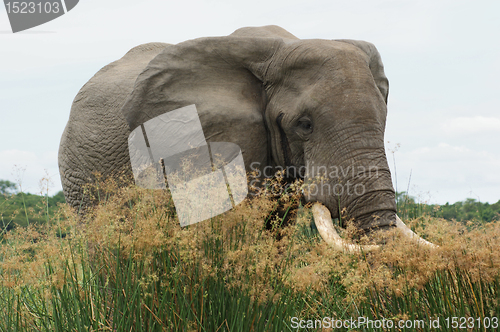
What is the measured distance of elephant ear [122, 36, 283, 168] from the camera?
4418 mm

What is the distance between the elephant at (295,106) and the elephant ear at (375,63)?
12mm

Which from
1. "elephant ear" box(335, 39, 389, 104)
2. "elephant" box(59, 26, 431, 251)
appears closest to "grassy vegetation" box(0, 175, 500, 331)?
"elephant" box(59, 26, 431, 251)

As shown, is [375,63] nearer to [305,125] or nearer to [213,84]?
[305,125]

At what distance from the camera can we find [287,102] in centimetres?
437

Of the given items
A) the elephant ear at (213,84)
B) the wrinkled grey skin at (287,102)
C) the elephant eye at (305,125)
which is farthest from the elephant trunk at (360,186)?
the elephant ear at (213,84)

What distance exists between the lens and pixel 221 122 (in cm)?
433

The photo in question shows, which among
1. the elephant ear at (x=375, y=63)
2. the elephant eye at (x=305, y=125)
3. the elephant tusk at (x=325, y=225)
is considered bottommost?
the elephant tusk at (x=325, y=225)

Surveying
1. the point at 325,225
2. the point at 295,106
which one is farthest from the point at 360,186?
the point at 295,106

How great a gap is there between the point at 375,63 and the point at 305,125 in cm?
133

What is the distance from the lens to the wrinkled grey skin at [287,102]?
401 cm

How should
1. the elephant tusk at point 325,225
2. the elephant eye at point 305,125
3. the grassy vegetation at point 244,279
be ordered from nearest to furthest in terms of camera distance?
the grassy vegetation at point 244,279 → the elephant tusk at point 325,225 → the elephant eye at point 305,125

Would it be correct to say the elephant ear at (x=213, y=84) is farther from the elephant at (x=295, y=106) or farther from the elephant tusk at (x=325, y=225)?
the elephant tusk at (x=325, y=225)

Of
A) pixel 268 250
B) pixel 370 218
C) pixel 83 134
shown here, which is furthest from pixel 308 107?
pixel 83 134

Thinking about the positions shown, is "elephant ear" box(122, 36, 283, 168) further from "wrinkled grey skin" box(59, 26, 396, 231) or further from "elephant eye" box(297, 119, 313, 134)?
"elephant eye" box(297, 119, 313, 134)
